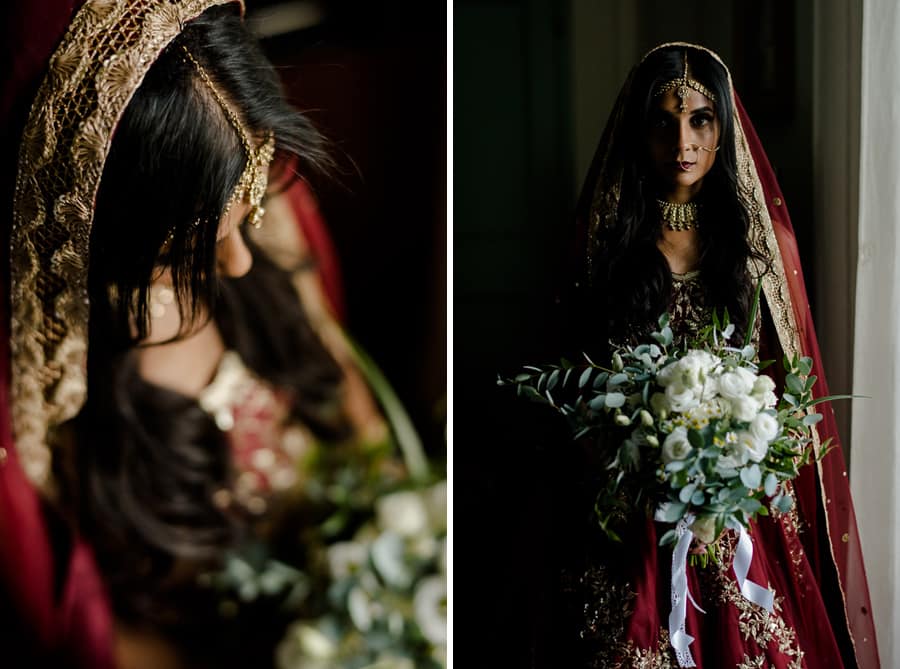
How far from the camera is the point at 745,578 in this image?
113cm

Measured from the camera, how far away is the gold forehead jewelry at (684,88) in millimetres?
1267

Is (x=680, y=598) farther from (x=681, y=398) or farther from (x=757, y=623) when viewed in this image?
(x=681, y=398)

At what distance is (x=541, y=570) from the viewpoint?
1.30 meters

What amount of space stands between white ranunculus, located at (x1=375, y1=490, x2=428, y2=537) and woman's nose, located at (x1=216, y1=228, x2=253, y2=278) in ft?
1.07

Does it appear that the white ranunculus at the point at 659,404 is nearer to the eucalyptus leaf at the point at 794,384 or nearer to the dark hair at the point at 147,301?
the eucalyptus leaf at the point at 794,384

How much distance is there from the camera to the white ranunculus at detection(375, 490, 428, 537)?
98 cm

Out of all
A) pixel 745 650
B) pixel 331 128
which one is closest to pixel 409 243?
pixel 331 128

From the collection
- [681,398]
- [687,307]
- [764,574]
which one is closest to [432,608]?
[681,398]

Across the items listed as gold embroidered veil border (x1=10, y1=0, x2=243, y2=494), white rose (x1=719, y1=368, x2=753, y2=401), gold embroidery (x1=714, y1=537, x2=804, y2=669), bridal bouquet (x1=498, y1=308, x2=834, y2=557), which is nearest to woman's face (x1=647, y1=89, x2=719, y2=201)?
bridal bouquet (x1=498, y1=308, x2=834, y2=557)

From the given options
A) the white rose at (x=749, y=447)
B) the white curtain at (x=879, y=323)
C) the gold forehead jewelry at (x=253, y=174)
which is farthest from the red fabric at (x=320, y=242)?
the white curtain at (x=879, y=323)

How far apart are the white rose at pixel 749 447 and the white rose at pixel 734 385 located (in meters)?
0.05

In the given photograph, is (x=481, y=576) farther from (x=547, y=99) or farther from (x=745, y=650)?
(x=547, y=99)

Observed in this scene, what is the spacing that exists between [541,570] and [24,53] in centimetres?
103

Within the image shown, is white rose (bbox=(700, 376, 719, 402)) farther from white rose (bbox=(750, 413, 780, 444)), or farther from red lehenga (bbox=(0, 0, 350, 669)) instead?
red lehenga (bbox=(0, 0, 350, 669))
